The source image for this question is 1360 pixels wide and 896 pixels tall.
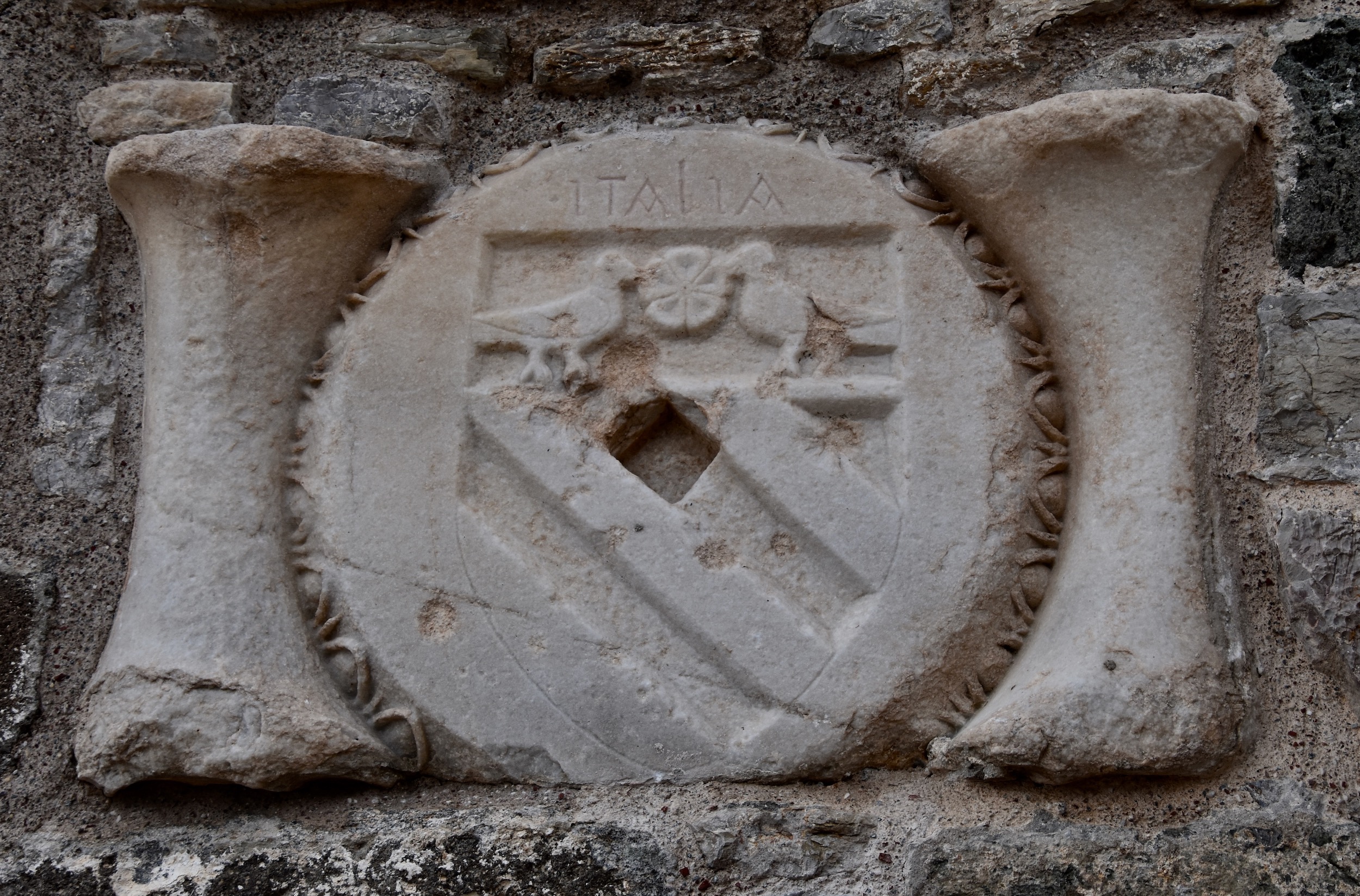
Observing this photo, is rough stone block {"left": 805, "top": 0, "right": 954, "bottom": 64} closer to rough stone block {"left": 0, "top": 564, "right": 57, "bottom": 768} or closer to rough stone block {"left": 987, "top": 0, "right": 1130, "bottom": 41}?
rough stone block {"left": 987, "top": 0, "right": 1130, "bottom": 41}

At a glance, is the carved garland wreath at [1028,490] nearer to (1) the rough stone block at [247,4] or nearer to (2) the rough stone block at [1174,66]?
(2) the rough stone block at [1174,66]

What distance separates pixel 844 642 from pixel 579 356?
49cm

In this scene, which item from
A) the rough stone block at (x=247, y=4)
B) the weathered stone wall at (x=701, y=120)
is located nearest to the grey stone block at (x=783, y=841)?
the weathered stone wall at (x=701, y=120)

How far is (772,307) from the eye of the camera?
145cm

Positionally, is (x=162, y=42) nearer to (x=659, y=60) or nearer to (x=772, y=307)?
(x=659, y=60)

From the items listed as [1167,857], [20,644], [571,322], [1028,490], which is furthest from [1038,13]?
[20,644]

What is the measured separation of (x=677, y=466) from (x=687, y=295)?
0.22 metres

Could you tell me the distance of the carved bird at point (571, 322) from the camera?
1.45 m

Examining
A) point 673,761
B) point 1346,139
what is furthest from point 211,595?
point 1346,139

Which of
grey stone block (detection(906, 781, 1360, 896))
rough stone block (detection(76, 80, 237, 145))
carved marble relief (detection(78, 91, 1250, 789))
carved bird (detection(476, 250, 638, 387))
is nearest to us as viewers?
grey stone block (detection(906, 781, 1360, 896))

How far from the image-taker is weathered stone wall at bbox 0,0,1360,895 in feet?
4.23

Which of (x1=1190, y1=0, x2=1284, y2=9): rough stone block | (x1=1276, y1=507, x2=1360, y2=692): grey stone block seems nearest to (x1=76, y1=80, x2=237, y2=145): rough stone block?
→ (x1=1190, y1=0, x2=1284, y2=9): rough stone block

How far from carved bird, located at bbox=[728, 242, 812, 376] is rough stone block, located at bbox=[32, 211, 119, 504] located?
0.86 metres

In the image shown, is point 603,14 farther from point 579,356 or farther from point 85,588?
point 85,588
